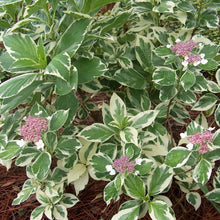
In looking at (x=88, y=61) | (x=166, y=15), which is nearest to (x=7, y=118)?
(x=88, y=61)

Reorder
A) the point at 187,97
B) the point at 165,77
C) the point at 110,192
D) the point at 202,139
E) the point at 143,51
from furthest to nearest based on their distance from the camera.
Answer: the point at 143,51 < the point at 187,97 < the point at 165,77 < the point at 110,192 < the point at 202,139

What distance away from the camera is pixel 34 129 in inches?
41.9

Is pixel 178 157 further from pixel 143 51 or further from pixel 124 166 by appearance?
pixel 143 51

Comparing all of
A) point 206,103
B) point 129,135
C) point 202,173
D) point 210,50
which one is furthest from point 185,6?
point 202,173

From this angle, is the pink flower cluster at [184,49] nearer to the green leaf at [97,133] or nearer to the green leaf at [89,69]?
the green leaf at [89,69]

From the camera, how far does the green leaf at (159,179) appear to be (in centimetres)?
115

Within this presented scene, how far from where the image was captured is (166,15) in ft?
4.82

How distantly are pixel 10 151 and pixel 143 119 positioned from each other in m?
0.60

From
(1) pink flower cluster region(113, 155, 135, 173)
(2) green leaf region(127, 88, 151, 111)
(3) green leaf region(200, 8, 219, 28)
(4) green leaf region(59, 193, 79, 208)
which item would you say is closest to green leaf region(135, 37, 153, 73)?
(2) green leaf region(127, 88, 151, 111)

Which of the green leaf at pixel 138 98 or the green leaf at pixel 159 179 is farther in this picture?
the green leaf at pixel 138 98

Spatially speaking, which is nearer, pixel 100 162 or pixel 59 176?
pixel 100 162

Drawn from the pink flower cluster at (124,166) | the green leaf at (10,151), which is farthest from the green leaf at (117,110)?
the green leaf at (10,151)

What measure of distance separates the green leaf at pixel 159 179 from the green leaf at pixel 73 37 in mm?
645

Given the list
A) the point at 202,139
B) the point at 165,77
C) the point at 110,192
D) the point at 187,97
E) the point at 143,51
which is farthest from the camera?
the point at 143,51
